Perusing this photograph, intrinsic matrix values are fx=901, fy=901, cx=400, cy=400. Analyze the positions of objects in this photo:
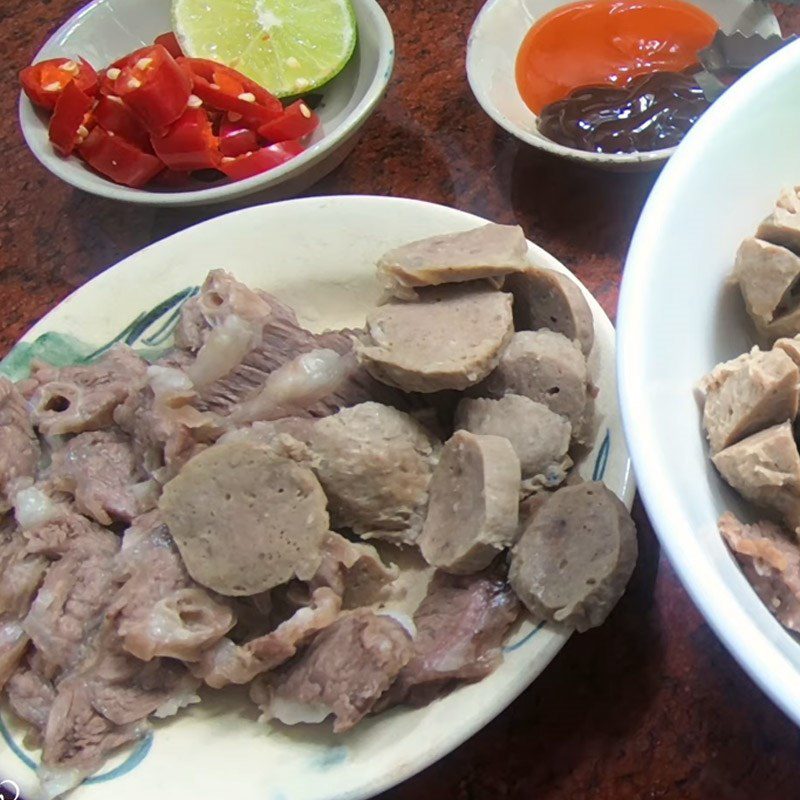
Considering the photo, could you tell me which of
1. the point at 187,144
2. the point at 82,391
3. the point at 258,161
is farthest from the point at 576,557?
the point at 187,144

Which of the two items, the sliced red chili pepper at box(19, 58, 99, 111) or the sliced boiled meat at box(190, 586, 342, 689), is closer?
the sliced boiled meat at box(190, 586, 342, 689)

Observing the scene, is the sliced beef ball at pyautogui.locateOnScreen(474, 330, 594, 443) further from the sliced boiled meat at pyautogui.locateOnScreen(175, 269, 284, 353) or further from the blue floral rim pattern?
the blue floral rim pattern

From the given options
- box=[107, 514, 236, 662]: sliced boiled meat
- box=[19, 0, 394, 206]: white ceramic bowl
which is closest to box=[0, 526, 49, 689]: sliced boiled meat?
box=[107, 514, 236, 662]: sliced boiled meat

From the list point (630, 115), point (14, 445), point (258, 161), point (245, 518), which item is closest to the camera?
point (245, 518)

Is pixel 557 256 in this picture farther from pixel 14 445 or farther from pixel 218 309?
pixel 14 445

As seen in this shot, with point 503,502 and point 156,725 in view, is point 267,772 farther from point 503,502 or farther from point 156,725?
point 503,502
